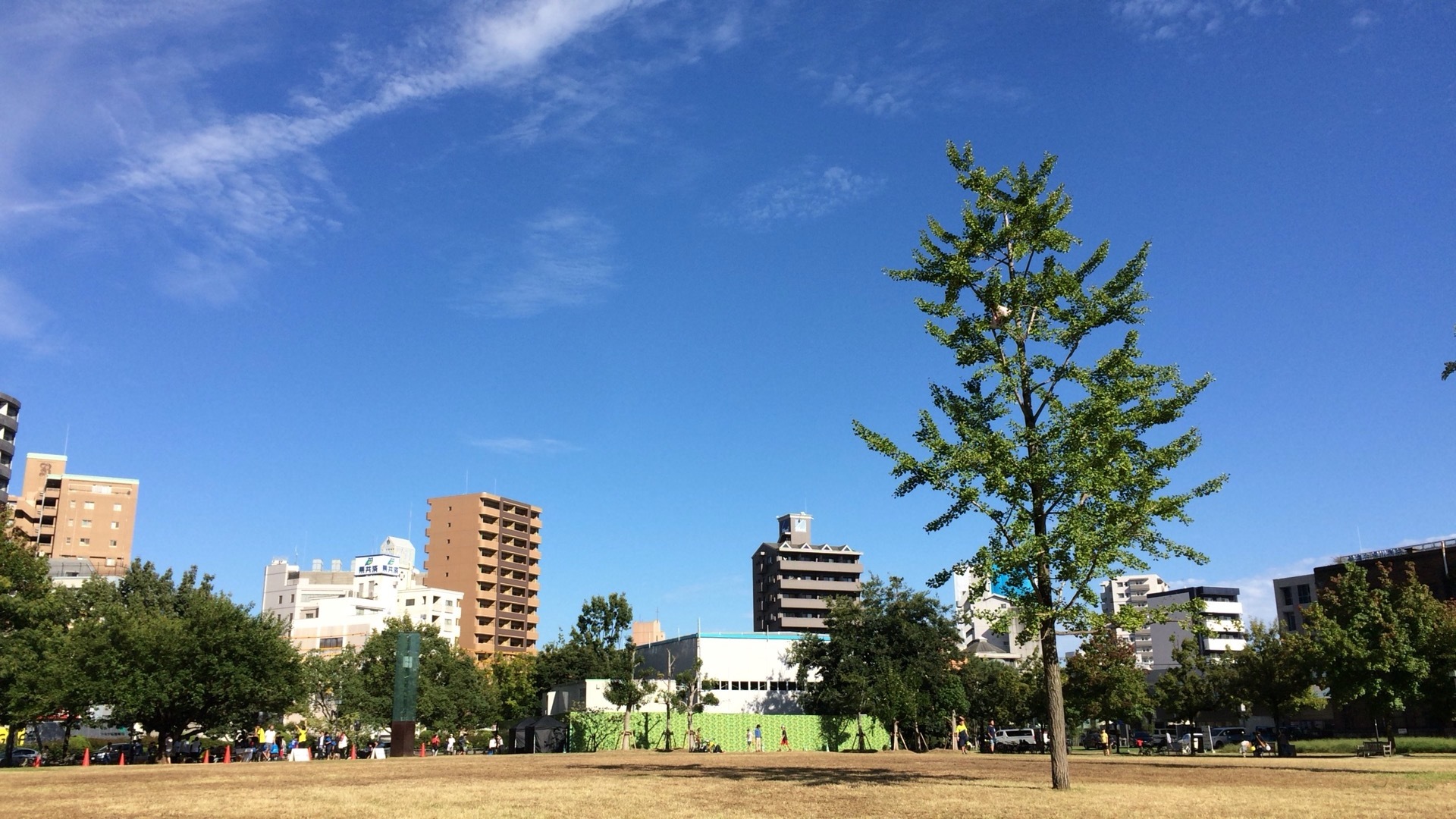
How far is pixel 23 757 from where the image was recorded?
60.7m

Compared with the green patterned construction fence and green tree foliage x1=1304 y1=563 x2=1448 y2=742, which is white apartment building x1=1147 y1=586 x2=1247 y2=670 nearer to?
the green patterned construction fence

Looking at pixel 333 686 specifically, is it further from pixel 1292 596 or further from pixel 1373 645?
pixel 1292 596

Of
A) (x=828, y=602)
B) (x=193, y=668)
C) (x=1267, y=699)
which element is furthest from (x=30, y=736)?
(x=1267, y=699)

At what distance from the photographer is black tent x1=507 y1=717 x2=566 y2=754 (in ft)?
250

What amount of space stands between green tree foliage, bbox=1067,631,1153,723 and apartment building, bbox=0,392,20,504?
121 metres

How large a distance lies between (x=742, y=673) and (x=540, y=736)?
1983cm

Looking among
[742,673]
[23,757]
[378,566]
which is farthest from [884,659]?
[378,566]

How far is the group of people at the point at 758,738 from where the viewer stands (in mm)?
66500

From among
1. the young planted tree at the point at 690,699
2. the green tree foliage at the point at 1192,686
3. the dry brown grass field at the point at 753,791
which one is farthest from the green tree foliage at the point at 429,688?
the green tree foliage at the point at 1192,686

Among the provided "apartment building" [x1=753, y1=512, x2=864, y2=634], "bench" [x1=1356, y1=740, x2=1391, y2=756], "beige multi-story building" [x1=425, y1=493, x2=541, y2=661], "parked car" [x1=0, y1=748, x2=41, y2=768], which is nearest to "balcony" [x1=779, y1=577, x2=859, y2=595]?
"apartment building" [x1=753, y1=512, x2=864, y2=634]

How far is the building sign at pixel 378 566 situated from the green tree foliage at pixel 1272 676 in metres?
129

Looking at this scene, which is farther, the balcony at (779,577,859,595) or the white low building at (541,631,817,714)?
the balcony at (779,577,859,595)

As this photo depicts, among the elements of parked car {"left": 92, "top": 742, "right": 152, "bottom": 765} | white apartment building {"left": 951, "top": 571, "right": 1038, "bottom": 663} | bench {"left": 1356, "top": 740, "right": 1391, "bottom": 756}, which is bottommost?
parked car {"left": 92, "top": 742, "right": 152, "bottom": 765}

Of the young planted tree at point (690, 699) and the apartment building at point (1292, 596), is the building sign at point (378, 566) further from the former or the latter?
the apartment building at point (1292, 596)
